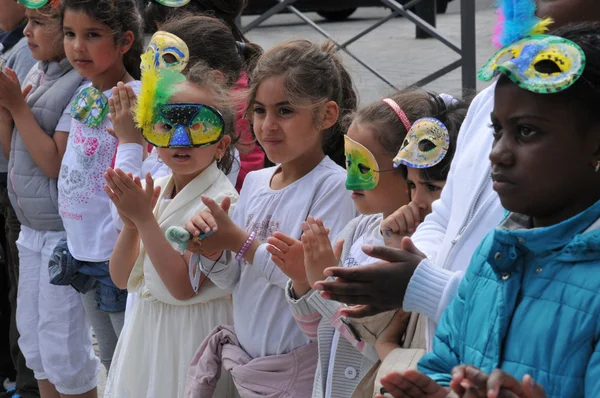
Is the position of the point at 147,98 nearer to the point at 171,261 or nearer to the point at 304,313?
the point at 171,261

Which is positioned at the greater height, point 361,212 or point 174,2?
point 174,2

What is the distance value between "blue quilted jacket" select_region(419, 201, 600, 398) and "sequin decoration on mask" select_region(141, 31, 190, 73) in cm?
203

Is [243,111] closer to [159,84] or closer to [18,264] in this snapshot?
[159,84]

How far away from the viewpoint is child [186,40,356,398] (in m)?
2.97

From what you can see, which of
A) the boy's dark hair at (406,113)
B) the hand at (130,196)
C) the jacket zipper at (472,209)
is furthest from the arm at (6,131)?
the jacket zipper at (472,209)

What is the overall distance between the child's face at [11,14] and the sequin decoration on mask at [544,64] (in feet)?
12.8

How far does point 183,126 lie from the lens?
3.29 metres

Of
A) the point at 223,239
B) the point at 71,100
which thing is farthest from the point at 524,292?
the point at 71,100

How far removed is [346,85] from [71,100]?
1570 mm

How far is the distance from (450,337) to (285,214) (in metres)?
1.33

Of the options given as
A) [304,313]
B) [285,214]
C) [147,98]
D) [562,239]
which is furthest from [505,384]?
[147,98]

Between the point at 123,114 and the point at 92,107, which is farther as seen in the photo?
the point at 92,107

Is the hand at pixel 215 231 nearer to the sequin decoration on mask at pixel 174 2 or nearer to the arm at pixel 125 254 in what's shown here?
the arm at pixel 125 254

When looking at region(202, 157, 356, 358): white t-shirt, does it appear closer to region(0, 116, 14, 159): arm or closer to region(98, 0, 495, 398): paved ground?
region(0, 116, 14, 159): arm
